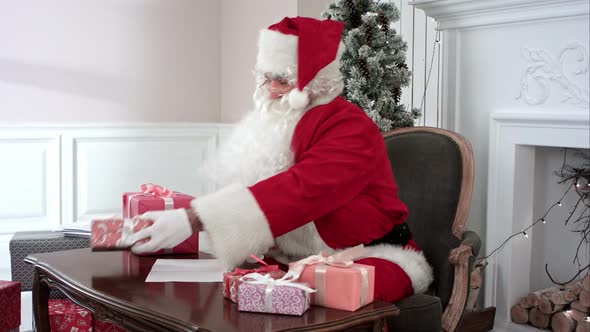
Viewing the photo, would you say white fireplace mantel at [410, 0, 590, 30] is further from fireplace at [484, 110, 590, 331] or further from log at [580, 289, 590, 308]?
log at [580, 289, 590, 308]

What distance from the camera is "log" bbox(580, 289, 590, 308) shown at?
2.94 metres

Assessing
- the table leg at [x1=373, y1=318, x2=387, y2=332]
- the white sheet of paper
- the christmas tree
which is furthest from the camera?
the christmas tree

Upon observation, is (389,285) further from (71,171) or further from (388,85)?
(71,171)

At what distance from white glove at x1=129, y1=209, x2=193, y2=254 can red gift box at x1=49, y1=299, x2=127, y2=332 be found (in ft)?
2.21

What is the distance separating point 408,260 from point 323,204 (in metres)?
0.31

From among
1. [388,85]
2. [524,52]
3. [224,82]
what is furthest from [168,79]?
[524,52]

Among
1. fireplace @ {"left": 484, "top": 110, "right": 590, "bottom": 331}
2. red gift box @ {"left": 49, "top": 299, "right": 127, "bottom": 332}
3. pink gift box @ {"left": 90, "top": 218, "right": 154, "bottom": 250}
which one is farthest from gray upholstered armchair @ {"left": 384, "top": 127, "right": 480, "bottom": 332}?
red gift box @ {"left": 49, "top": 299, "right": 127, "bottom": 332}

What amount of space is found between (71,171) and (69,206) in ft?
0.77

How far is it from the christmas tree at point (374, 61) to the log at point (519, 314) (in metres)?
0.95

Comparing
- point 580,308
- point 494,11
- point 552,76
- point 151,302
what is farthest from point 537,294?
point 151,302

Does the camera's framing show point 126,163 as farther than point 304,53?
Yes

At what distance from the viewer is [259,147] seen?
2.39m

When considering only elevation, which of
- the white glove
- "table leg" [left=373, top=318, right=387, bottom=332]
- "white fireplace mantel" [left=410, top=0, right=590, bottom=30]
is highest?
"white fireplace mantel" [left=410, top=0, right=590, bottom=30]

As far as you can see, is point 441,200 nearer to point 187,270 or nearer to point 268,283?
point 187,270
